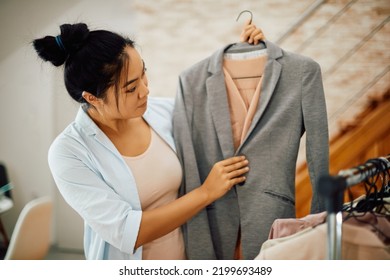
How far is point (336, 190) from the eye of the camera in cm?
93

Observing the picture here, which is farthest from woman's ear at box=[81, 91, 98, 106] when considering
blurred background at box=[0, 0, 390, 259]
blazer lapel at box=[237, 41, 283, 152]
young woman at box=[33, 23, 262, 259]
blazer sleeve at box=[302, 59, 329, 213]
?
blazer sleeve at box=[302, 59, 329, 213]

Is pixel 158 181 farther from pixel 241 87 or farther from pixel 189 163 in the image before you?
pixel 241 87

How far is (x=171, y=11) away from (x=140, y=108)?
450 mm

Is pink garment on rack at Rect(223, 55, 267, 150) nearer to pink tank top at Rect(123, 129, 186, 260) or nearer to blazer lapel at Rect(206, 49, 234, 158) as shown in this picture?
blazer lapel at Rect(206, 49, 234, 158)

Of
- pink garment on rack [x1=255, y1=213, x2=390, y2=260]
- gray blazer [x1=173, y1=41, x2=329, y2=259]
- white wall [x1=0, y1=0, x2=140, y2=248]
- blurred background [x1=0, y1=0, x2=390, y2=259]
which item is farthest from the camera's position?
white wall [x1=0, y1=0, x2=140, y2=248]

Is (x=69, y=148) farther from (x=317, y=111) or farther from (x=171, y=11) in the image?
(x=317, y=111)

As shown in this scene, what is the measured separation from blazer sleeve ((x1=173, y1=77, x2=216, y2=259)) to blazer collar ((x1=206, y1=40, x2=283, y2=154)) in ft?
0.29

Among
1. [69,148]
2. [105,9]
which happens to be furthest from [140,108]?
[105,9]

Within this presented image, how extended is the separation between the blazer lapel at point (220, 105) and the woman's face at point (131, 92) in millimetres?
237

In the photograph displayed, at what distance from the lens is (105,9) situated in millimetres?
1583

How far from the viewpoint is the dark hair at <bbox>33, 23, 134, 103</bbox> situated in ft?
4.18

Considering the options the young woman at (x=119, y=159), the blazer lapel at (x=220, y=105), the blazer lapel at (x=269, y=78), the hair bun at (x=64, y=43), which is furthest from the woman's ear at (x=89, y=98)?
the blazer lapel at (x=269, y=78)
